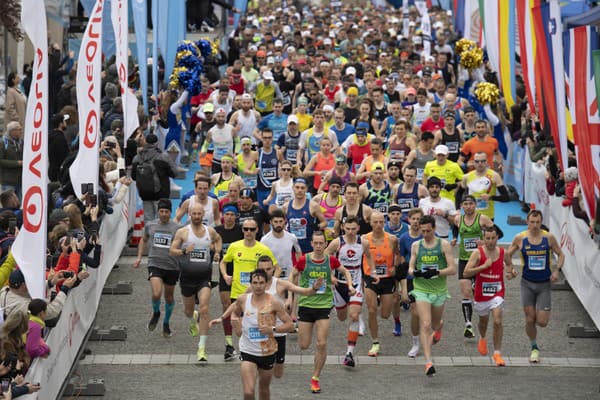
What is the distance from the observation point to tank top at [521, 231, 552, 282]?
15320 millimetres

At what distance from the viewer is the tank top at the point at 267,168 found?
19.8 meters

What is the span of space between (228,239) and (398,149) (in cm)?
533

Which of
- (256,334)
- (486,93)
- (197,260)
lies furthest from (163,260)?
(486,93)

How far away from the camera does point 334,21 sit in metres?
50.6

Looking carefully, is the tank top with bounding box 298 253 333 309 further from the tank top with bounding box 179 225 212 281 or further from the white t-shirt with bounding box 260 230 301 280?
the tank top with bounding box 179 225 212 281

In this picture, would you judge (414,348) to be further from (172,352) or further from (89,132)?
(89,132)

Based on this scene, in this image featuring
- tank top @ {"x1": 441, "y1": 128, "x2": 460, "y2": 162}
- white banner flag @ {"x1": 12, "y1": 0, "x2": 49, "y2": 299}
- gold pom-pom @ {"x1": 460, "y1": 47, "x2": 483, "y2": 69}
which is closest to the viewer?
white banner flag @ {"x1": 12, "y1": 0, "x2": 49, "y2": 299}

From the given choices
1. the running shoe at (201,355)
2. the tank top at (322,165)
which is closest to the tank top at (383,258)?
the running shoe at (201,355)

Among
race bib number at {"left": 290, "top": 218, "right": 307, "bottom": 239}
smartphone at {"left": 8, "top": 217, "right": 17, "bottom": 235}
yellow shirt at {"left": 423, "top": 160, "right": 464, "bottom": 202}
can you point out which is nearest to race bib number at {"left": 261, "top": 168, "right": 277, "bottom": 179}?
yellow shirt at {"left": 423, "top": 160, "right": 464, "bottom": 202}

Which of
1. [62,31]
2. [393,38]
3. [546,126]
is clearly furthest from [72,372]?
[393,38]

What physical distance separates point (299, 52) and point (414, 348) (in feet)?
64.4

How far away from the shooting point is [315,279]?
1455 centimetres

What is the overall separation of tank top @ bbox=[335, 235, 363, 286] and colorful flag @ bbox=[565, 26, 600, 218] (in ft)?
10.4

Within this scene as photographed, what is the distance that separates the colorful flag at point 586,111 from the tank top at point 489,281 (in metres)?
1.74
